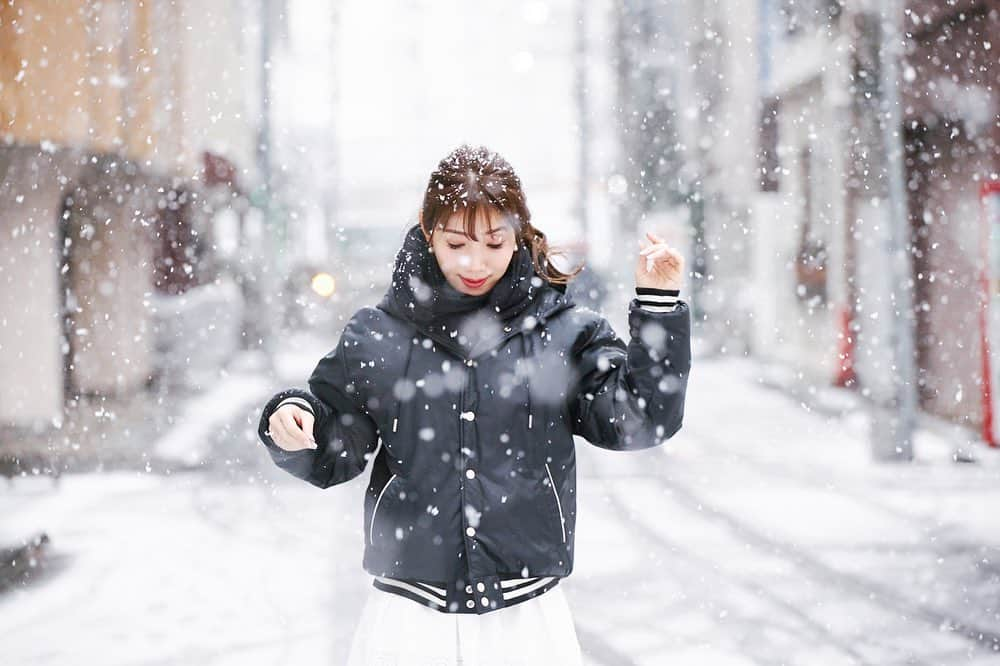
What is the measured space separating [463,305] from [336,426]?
33 centimetres

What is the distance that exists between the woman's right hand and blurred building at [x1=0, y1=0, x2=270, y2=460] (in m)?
7.91

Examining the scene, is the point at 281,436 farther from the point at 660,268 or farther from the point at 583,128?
the point at 583,128

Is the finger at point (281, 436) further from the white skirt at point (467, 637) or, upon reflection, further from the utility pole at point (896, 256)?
the utility pole at point (896, 256)

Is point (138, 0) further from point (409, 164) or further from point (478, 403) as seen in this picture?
point (409, 164)

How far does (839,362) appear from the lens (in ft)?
39.8

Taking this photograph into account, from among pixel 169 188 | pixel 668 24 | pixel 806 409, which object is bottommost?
pixel 806 409

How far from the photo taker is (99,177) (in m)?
12.3

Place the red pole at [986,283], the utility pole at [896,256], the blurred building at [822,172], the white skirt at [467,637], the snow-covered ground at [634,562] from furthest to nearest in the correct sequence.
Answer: the blurred building at [822,172] < the red pole at [986,283] < the utility pole at [896,256] < the snow-covered ground at [634,562] < the white skirt at [467,637]

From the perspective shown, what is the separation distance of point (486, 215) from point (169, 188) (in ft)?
52.7

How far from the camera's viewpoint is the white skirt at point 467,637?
1.75 m

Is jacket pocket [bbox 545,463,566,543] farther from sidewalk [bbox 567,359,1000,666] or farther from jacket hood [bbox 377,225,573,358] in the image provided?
sidewalk [bbox 567,359,1000,666]

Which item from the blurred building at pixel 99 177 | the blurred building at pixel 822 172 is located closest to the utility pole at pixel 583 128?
the blurred building at pixel 822 172

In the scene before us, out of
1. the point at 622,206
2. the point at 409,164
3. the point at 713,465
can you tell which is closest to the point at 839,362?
the point at 713,465

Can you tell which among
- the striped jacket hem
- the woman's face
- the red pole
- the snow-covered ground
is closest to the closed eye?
the woman's face
